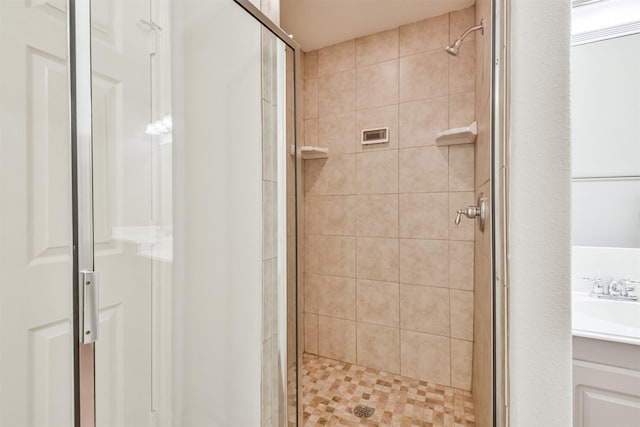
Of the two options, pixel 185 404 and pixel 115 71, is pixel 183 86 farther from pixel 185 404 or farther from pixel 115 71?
pixel 185 404

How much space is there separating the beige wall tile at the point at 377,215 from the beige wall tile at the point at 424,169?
127 millimetres

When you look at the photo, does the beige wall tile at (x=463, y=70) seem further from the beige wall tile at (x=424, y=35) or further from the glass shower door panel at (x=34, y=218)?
the glass shower door panel at (x=34, y=218)

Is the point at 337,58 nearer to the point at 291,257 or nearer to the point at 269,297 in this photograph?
the point at 291,257

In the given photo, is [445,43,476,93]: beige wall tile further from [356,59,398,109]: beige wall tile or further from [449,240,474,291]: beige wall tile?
[449,240,474,291]: beige wall tile

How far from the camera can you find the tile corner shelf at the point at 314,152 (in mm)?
2102

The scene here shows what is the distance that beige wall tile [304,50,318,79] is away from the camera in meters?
2.25

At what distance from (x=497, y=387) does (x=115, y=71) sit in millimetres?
1219

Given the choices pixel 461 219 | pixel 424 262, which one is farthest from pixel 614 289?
pixel 424 262

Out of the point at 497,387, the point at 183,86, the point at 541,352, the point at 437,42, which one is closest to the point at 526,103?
the point at 541,352


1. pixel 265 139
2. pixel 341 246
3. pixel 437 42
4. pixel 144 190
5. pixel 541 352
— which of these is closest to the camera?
pixel 541 352

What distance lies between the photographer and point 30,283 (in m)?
0.70

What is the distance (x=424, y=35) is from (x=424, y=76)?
25 cm

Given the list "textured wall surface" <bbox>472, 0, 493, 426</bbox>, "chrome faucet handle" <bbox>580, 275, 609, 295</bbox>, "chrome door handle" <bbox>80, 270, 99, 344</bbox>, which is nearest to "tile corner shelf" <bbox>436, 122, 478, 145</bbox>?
"textured wall surface" <bbox>472, 0, 493, 426</bbox>

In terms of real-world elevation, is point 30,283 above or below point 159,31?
below
